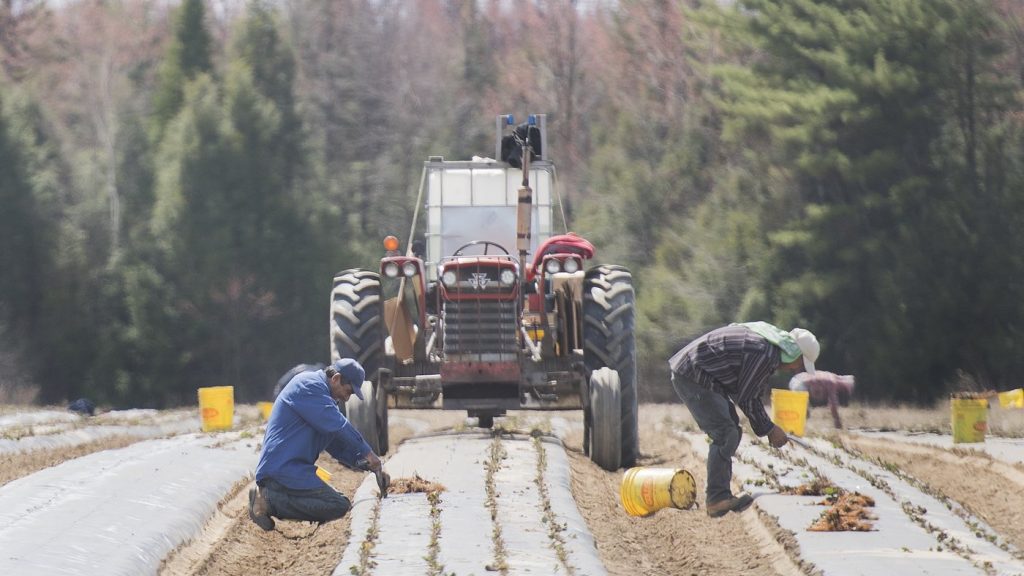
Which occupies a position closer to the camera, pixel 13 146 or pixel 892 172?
pixel 892 172

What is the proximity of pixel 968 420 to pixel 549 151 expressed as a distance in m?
34.1

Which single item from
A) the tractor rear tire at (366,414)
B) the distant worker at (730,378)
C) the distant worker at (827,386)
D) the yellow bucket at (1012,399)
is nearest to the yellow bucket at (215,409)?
the tractor rear tire at (366,414)

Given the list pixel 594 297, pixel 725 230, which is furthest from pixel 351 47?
pixel 594 297

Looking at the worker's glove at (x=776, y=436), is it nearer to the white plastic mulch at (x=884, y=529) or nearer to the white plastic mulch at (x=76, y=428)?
the white plastic mulch at (x=884, y=529)

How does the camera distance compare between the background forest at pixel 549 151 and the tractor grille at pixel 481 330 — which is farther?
the background forest at pixel 549 151

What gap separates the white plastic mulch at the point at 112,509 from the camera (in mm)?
9227

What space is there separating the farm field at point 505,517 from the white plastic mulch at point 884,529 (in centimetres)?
2

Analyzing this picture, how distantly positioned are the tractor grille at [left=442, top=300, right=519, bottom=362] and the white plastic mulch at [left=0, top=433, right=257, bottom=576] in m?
2.18

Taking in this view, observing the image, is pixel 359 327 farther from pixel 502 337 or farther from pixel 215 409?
pixel 215 409

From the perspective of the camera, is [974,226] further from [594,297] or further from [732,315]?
[594,297]

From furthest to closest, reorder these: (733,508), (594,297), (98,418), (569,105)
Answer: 1. (569,105)
2. (98,418)
3. (594,297)
4. (733,508)

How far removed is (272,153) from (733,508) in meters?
39.6

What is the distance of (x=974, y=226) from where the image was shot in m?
32.7

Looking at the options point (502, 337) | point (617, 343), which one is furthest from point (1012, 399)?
point (502, 337)
